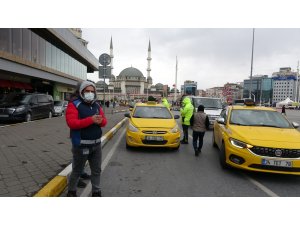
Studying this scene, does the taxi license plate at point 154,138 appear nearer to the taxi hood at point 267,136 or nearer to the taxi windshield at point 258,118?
the taxi windshield at point 258,118

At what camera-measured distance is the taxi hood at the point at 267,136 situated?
5098 millimetres

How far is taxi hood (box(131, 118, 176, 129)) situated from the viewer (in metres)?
7.70

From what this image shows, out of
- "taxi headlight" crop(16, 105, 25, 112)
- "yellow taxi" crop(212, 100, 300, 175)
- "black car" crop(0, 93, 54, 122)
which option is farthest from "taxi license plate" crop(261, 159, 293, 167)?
"taxi headlight" crop(16, 105, 25, 112)

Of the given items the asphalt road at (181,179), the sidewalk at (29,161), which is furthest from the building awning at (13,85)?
the asphalt road at (181,179)

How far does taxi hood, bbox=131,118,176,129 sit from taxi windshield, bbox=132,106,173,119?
406 millimetres

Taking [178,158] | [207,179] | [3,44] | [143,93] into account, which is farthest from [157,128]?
[143,93]

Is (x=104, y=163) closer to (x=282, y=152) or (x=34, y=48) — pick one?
(x=282, y=152)

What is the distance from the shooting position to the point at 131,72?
515 ft

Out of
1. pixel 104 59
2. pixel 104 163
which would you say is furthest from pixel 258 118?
pixel 104 59

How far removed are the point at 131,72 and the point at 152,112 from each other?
15033 cm

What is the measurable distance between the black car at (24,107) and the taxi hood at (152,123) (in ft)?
28.0

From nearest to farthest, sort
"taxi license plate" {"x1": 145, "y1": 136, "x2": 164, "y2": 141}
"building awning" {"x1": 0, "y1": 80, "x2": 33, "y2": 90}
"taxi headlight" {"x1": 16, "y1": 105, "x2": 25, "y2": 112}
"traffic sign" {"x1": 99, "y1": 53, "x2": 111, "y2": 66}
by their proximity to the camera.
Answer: "taxi license plate" {"x1": 145, "y1": 136, "x2": 164, "y2": 141} → "traffic sign" {"x1": 99, "y1": 53, "x2": 111, "y2": 66} → "taxi headlight" {"x1": 16, "y1": 105, "x2": 25, "y2": 112} → "building awning" {"x1": 0, "y1": 80, "x2": 33, "y2": 90}

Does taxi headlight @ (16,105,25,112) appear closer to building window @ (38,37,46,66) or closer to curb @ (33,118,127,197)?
curb @ (33,118,127,197)

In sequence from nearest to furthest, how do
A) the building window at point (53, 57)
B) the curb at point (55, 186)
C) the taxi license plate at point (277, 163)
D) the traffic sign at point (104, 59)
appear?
the curb at point (55, 186), the taxi license plate at point (277, 163), the traffic sign at point (104, 59), the building window at point (53, 57)
